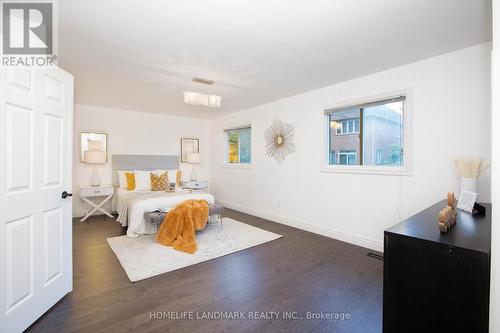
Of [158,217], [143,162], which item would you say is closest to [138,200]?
[158,217]

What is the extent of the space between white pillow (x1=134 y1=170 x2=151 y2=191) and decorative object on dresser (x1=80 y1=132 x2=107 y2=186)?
2.46 ft

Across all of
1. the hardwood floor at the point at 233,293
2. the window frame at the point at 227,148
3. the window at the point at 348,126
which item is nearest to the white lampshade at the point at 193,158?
the window frame at the point at 227,148

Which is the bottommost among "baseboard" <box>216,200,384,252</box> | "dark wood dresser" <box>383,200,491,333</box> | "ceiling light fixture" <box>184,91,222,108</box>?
"baseboard" <box>216,200,384,252</box>

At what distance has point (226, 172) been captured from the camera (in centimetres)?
634

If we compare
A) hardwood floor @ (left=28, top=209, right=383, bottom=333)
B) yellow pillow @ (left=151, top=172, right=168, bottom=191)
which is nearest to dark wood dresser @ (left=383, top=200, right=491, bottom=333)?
hardwood floor @ (left=28, top=209, right=383, bottom=333)

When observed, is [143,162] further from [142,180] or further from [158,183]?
[158,183]

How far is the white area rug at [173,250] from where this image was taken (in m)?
2.77

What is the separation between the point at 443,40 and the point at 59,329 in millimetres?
4297

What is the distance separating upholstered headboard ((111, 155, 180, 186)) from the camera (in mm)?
5492

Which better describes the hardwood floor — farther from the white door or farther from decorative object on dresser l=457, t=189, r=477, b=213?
decorative object on dresser l=457, t=189, r=477, b=213

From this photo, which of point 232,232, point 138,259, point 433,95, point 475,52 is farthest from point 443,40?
point 138,259

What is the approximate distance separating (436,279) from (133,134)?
610cm

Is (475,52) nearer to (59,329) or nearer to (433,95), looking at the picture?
(433,95)

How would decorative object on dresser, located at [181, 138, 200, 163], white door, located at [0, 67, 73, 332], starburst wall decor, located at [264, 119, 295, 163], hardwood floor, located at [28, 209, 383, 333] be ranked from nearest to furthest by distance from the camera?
white door, located at [0, 67, 73, 332] < hardwood floor, located at [28, 209, 383, 333] < starburst wall decor, located at [264, 119, 295, 163] < decorative object on dresser, located at [181, 138, 200, 163]
